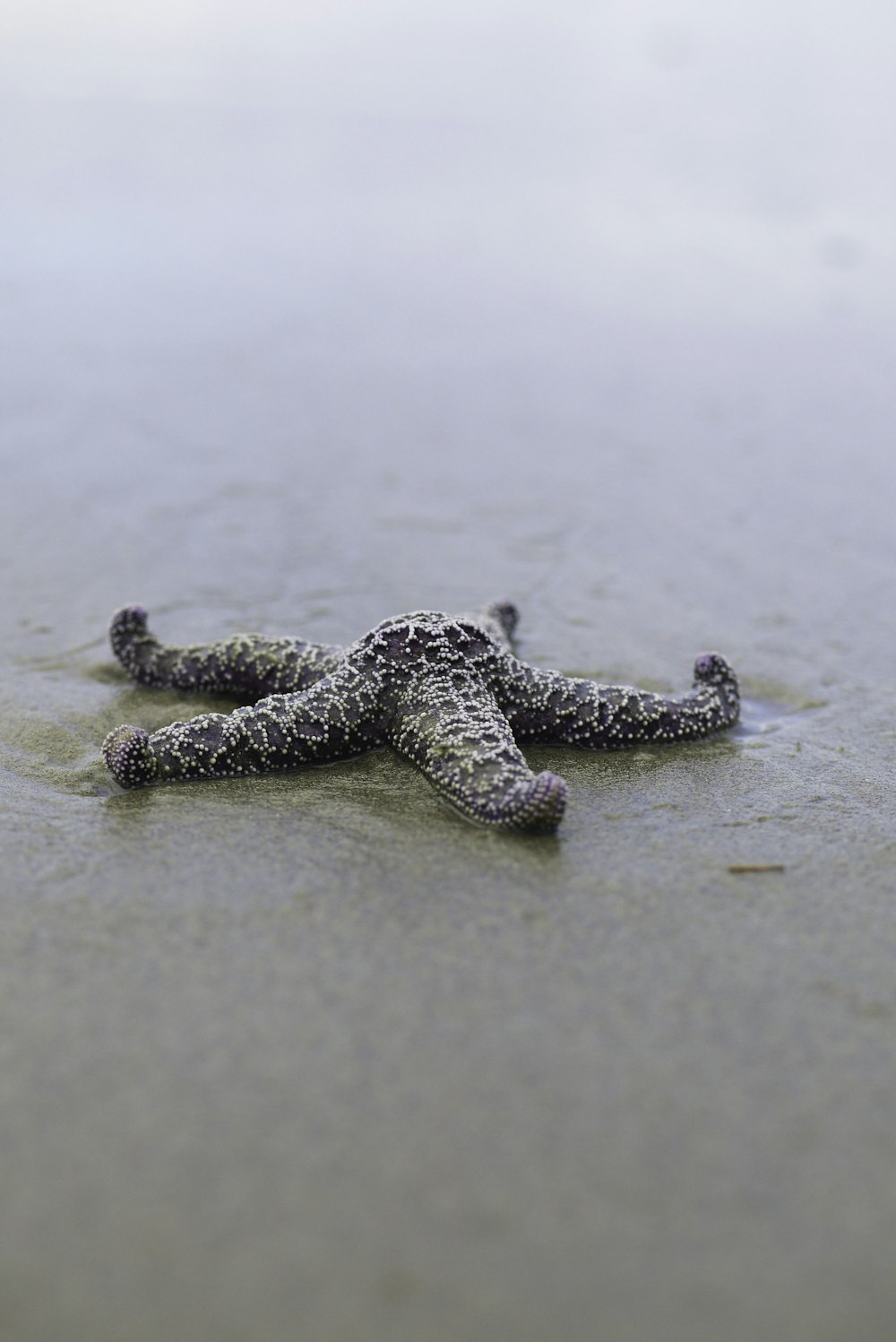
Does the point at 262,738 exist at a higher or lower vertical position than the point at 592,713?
lower

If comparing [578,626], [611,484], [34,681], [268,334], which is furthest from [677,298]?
[34,681]

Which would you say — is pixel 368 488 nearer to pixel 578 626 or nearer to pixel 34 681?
pixel 578 626

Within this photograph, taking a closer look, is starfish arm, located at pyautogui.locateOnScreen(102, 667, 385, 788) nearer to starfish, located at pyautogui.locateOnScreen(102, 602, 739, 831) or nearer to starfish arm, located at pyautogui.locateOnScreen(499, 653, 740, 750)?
starfish, located at pyautogui.locateOnScreen(102, 602, 739, 831)

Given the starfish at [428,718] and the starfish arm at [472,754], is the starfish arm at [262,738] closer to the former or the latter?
the starfish at [428,718]

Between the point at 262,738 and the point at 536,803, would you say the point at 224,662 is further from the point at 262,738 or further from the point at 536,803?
the point at 536,803

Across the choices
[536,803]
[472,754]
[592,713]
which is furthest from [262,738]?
[592,713]

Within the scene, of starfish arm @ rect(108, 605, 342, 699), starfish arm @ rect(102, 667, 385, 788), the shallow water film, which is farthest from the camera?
starfish arm @ rect(108, 605, 342, 699)

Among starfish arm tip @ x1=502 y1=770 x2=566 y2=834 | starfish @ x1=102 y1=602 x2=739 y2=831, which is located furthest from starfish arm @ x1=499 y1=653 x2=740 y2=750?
starfish arm tip @ x1=502 y1=770 x2=566 y2=834
